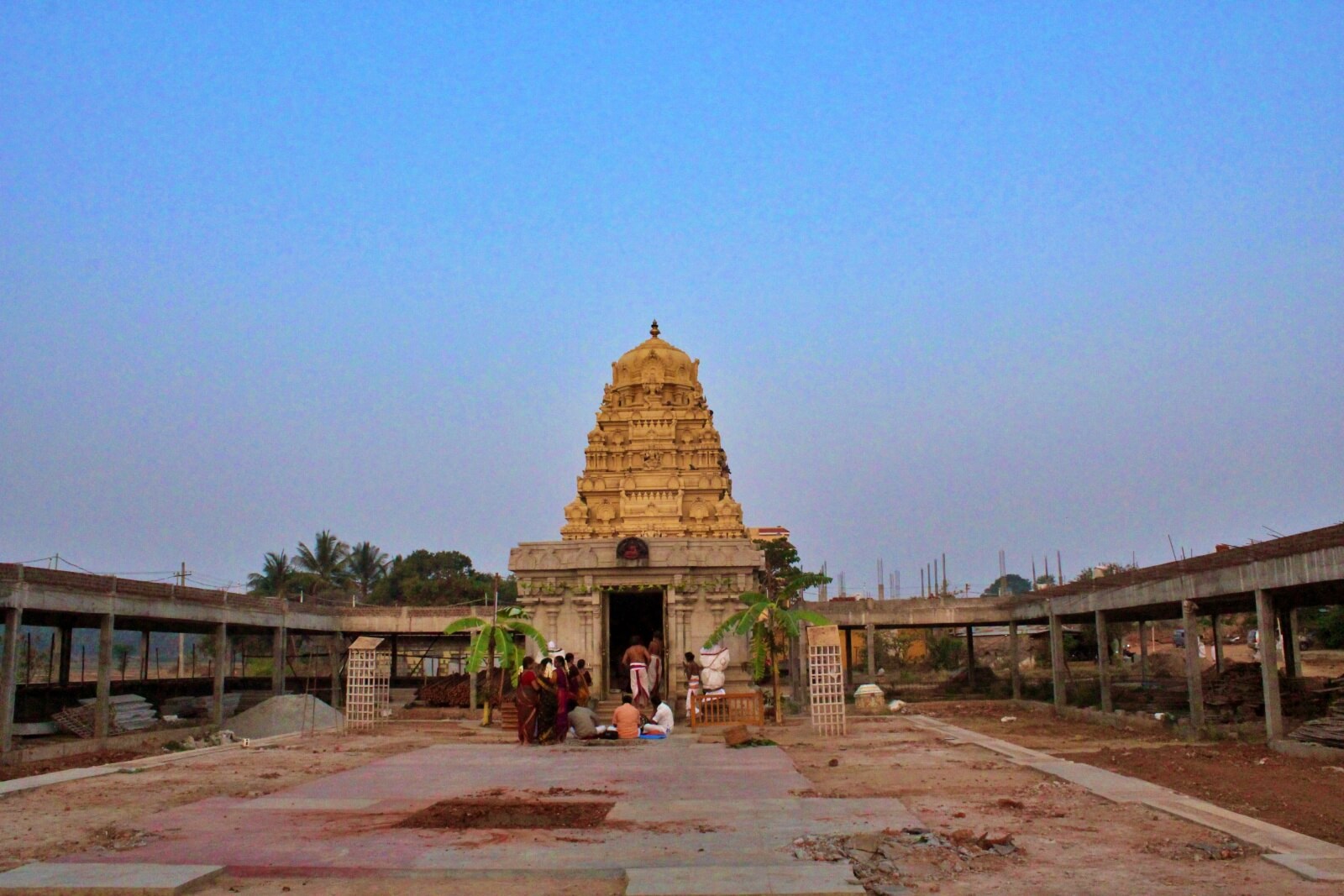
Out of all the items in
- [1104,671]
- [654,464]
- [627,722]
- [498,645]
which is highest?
[654,464]

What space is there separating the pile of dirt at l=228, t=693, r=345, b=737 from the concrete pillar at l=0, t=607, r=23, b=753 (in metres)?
6.92

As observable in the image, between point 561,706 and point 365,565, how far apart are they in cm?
5907

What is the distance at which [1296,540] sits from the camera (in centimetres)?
1596

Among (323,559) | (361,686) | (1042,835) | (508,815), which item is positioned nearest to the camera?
(1042,835)

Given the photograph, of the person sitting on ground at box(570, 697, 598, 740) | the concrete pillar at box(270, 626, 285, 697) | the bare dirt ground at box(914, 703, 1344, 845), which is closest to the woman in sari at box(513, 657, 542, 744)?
the person sitting on ground at box(570, 697, 598, 740)

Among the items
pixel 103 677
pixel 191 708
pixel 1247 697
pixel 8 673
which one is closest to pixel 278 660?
pixel 191 708

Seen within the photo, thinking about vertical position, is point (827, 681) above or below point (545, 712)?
above

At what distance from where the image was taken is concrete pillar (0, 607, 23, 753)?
758 inches

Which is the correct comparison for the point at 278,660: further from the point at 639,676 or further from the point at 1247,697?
the point at 1247,697

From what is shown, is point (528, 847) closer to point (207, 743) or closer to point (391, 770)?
point (391, 770)

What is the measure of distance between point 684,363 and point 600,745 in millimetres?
27937

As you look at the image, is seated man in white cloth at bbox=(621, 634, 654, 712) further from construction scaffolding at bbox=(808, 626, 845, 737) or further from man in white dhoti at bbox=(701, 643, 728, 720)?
A: construction scaffolding at bbox=(808, 626, 845, 737)

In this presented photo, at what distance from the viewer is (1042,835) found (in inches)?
378

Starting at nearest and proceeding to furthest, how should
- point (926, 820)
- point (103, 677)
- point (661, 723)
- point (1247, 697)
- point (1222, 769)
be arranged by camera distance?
point (926, 820)
point (1222, 769)
point (661, 723)
point (1247, 697)
point (103, 677)
